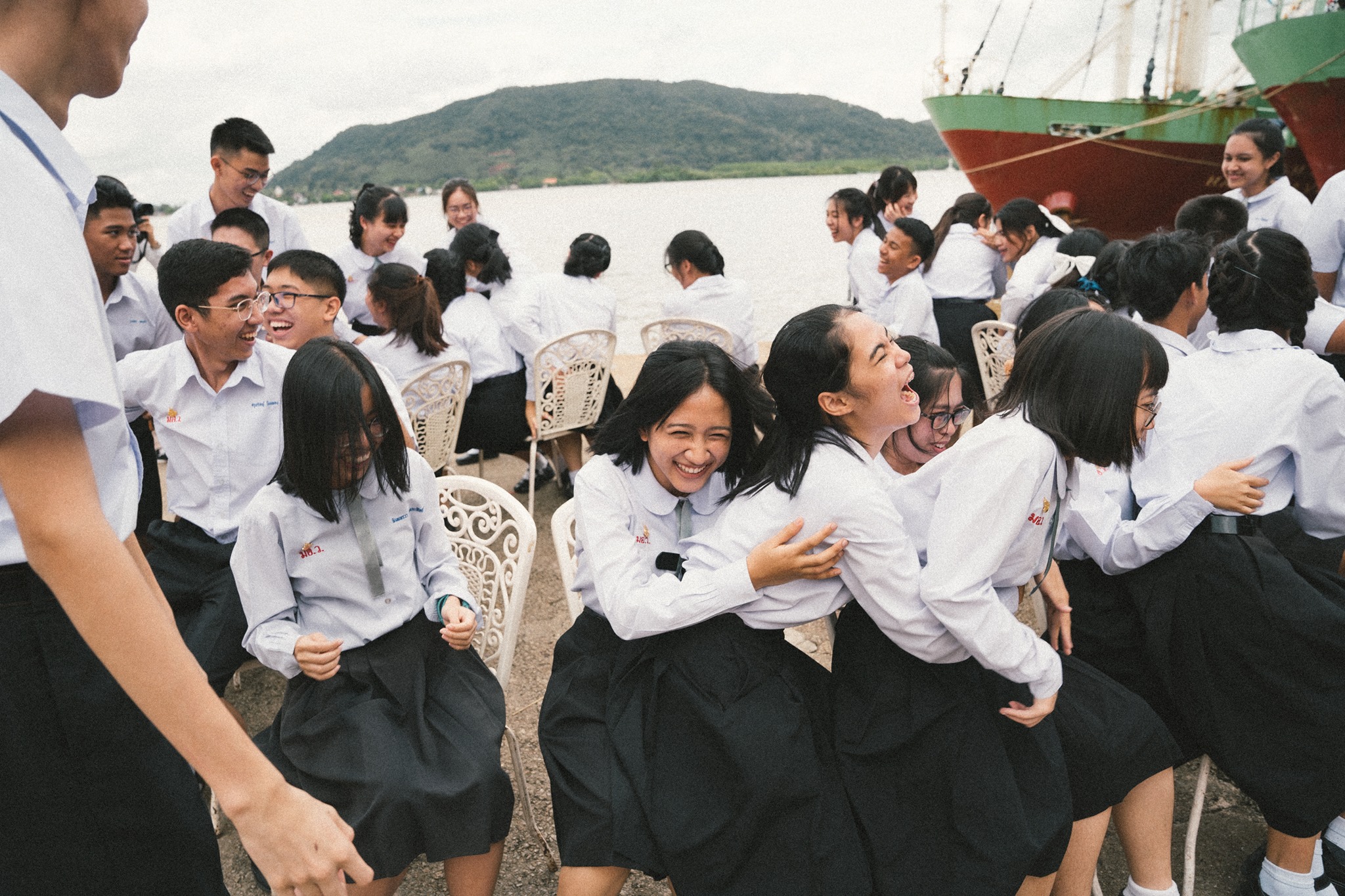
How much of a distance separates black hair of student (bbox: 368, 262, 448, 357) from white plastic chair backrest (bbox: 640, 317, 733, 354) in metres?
1.24

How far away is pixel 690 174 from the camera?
53406 millimetres

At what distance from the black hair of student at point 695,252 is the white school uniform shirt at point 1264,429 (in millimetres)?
3320

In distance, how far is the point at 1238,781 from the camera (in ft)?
6.17

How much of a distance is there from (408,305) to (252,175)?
1.01 meters

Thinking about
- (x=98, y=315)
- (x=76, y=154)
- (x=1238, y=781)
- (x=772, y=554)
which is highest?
(x=76, y=154)

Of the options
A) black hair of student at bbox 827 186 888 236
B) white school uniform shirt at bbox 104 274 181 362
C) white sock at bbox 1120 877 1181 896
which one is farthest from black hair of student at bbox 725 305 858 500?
black hair of student at bbox 827 186 888 236

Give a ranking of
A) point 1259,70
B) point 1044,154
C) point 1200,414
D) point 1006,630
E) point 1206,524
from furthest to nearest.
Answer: point 1044,154
point 1259,70
point 1200,414
point 1206,524
point 1006,630

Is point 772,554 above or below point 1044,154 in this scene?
below

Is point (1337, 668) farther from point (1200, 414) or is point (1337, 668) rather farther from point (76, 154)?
point (76, 154)

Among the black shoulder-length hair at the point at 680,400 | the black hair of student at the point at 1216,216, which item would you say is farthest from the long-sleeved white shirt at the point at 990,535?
the black hair of student at the point at 1216,216

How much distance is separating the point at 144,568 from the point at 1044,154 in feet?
47.2

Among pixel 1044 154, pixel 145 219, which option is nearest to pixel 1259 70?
pixel 1044 154

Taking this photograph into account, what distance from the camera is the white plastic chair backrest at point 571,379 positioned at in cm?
414

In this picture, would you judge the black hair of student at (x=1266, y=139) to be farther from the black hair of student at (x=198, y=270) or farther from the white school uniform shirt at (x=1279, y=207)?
the black hair of student at (x=198, y=270)
